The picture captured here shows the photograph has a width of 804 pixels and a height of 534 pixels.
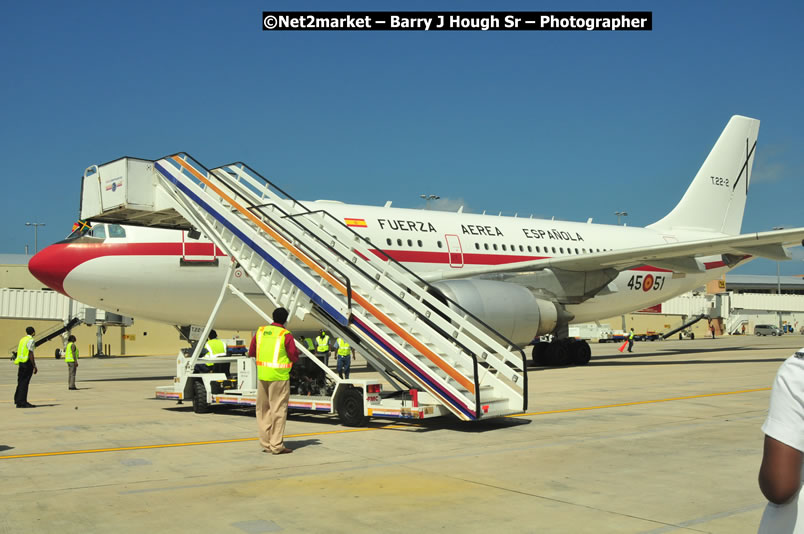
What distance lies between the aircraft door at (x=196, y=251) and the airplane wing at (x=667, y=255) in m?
5.43

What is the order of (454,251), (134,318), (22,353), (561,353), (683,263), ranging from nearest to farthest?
(22,353) < (683,263) < (454,251) < (561,353) < (134,318)

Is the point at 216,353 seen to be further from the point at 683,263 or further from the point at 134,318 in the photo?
the point at 134,318

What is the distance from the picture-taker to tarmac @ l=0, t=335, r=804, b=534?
4.82 m

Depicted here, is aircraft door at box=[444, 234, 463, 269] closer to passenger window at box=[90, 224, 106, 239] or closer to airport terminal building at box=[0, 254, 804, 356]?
airport terminal building at box=[0, 254, 804, 356]

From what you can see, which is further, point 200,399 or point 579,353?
point 579,353

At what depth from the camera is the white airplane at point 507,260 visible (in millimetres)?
15477

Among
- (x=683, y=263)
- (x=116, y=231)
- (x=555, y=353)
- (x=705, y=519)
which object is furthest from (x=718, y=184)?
(x=705, y=519)

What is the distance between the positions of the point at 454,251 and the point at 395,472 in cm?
1378

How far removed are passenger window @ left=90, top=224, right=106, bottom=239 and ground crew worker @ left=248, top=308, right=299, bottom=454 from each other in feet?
29.7

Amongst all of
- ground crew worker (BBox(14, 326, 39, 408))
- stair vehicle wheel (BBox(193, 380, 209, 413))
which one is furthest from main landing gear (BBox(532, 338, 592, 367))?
ground crew worker (BBox(14, 326, 39, 408))

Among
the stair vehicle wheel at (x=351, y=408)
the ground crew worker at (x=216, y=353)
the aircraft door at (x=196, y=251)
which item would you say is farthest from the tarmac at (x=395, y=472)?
the aircraft door at (x=196, y=251)

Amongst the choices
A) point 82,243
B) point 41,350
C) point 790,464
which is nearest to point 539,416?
point 790,464

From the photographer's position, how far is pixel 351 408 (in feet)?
30.2

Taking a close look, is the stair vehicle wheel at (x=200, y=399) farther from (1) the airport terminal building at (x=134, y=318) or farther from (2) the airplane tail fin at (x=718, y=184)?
(2) the airplane tail fin at (x=718, y=184)
